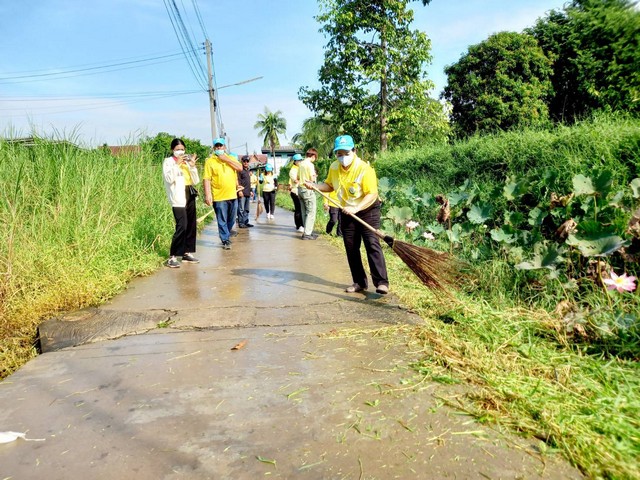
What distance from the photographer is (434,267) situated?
402 cm

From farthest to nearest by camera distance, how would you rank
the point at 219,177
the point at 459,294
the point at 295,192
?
1. the point at 295,192
2. the point at 219,177
3. the point at 459,294

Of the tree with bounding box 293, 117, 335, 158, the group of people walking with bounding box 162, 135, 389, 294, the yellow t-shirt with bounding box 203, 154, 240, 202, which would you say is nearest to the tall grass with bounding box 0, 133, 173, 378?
the group of people walking with bounding box 162, 135, 389, 294

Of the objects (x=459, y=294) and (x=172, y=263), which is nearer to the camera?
(x=459, y=294)

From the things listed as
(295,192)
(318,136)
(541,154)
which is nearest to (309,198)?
(295,192)

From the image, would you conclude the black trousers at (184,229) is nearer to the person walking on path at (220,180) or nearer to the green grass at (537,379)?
the person walking on path at (220,180)

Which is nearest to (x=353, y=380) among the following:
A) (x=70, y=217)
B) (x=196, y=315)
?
(x=196, y=315)

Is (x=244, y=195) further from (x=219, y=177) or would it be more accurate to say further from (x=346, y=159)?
(x=346, y=159)

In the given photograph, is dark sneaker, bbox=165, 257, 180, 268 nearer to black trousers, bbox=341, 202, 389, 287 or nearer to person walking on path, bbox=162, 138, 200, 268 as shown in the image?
person walking on path, bbox=162, 138, 200, 268

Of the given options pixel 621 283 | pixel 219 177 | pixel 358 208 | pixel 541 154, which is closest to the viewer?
pixel 621 283

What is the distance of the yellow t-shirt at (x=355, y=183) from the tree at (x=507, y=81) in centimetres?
1935

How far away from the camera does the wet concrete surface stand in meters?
1.84

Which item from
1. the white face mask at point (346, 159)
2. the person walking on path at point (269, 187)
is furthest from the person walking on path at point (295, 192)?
the white face mask at point (346, 159)

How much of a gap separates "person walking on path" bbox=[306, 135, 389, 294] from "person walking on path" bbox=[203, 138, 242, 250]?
3038 millimetres

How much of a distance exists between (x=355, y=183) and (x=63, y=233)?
3.55m
